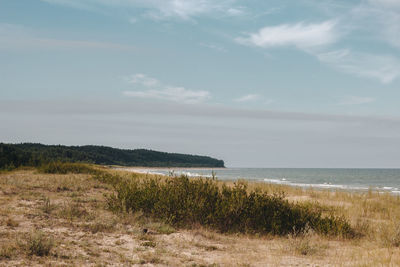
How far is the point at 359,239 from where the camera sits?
952cm

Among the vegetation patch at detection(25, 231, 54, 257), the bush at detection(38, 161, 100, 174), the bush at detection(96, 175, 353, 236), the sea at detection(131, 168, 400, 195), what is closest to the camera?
the vegetation patch at detection(25, 231, 54, 257)

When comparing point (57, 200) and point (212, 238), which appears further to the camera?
point (57, 200)

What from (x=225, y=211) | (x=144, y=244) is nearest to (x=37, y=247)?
(x=144, y=244)

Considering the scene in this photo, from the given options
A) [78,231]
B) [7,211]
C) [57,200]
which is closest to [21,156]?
[57,200]

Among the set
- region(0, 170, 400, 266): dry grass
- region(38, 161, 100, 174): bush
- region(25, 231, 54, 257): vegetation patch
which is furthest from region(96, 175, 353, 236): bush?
region(38, 161, 100, 174): bush

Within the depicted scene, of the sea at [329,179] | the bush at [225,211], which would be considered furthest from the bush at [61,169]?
the bush at [225,211]

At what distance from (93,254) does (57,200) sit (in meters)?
6.97

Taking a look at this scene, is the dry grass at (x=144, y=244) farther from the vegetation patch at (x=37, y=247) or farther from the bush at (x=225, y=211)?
the bush at (x=225, y=211)

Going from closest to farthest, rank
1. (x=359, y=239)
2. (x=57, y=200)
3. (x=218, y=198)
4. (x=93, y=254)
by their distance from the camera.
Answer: (x=93, y=254) < (x=359, y=239) < (x=218, y=198) < (x=57, y=200)

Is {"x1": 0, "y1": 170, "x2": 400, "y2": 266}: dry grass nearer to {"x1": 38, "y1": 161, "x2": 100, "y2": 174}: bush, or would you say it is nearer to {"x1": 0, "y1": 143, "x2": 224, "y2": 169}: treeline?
{"x1": 38, "y1": 161, "x2": 100, "y2": 174}: bush

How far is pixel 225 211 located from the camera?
10047 millimetres

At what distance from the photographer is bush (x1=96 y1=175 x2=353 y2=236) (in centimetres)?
991

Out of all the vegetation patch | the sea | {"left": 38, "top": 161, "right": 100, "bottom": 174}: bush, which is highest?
{"left": 38, "top": 161, "right": 100, "bottom": 174}: bush

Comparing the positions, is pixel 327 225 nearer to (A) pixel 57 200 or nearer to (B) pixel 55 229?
(B) pixel 55 229
